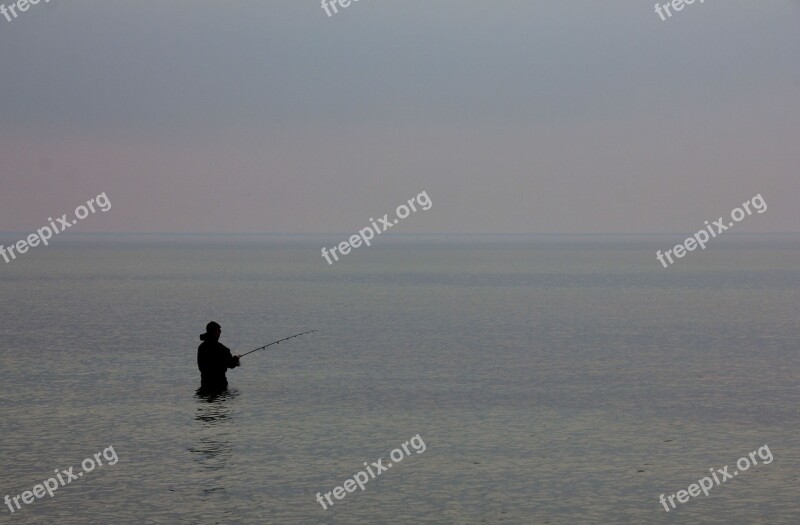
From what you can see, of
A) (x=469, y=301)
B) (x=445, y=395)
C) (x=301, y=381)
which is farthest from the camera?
(x=469, y=301)

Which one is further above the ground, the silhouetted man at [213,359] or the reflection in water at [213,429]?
the silhouetted man at [213,359]

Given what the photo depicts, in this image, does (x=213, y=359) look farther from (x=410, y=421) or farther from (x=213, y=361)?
(x=410, y=421)

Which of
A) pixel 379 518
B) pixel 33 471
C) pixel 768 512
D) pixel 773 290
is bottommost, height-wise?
pixel 773 290

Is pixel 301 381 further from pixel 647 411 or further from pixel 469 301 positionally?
pixel 469 301

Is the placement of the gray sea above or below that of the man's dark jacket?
below

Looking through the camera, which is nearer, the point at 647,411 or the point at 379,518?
the point at 379,518

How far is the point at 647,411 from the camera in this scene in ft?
104

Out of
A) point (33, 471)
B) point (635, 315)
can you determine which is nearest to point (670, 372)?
point (33, 471)

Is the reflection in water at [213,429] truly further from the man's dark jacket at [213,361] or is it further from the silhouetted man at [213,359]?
the man's dark jacket at [213,361]

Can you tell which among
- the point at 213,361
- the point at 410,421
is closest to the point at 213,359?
the point at 213,361

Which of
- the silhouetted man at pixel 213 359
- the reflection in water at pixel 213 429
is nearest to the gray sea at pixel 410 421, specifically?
the reflection in water at pixel 213 429

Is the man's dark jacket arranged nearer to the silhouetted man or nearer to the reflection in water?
the silhouetted man

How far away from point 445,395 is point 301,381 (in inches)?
230

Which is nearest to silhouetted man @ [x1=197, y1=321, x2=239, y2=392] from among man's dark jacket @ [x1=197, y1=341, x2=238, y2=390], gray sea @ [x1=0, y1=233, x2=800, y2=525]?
man's dark jacket @ [x1=197, y1=341, x2=238, y2=390]
